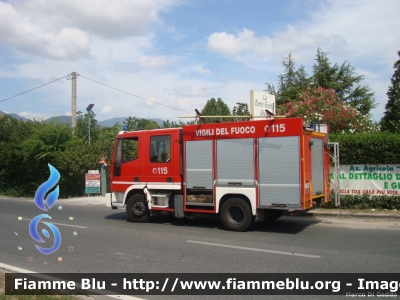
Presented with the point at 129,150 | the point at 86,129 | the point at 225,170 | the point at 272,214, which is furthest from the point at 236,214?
the point at 86,129

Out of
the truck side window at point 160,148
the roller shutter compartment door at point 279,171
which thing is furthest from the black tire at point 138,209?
the roller shutter compartment door at point 279,171

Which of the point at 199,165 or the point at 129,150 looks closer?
the point at 199,165

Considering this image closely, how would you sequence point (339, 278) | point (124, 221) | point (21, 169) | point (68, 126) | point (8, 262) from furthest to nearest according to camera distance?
1. point (21, 169)
2. point (68, 126)
3. point (124, 221)
4. point (8, 262)
5. point (339, 278)

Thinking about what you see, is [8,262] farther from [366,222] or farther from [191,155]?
[366,222]

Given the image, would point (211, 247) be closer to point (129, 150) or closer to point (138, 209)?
point (138, 209)

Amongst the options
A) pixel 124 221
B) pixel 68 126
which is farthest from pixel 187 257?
pixel 68 126

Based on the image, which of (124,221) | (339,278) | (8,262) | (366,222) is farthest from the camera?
(124,221)

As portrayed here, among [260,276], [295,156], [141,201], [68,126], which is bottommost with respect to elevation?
[260,276]

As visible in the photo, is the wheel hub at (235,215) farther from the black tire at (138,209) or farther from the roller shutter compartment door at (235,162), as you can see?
the black tire at (138,209)

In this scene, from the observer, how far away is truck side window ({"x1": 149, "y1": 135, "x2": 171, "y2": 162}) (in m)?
11.4

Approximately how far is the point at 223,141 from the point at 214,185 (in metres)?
1.17

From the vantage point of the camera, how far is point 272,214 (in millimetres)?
11117

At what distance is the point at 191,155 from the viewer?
430 inches

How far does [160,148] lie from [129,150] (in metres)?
1.26
